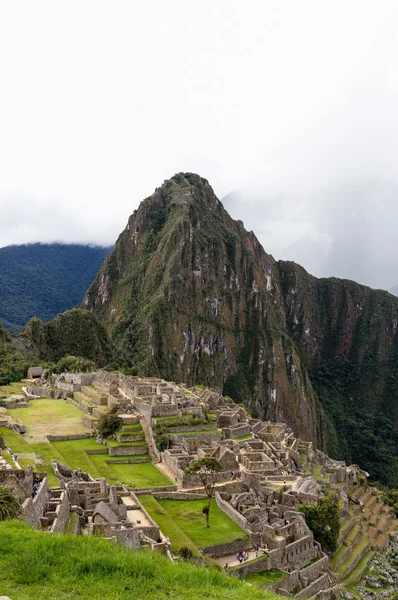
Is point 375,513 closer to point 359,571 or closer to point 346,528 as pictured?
point 346,528

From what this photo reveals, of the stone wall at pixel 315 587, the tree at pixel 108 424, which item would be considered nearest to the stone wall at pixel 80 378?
the tree at pixel 108 424

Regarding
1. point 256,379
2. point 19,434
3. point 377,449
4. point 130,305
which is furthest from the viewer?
point 256,379

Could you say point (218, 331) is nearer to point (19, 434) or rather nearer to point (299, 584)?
point (19, 434)

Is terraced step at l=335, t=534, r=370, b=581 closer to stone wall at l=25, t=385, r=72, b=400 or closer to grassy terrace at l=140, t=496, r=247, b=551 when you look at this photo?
grassy terrace at l=140, t=496, r=247, b=551

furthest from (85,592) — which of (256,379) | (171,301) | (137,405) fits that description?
(256,379)

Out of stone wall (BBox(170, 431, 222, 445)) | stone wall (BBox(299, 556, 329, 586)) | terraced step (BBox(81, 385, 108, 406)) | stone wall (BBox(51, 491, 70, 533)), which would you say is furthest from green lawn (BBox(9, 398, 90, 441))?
stone wall (BBox(299, 556, 329, 586))

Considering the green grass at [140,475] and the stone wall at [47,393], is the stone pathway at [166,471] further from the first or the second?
the stone wall at [47,393]
